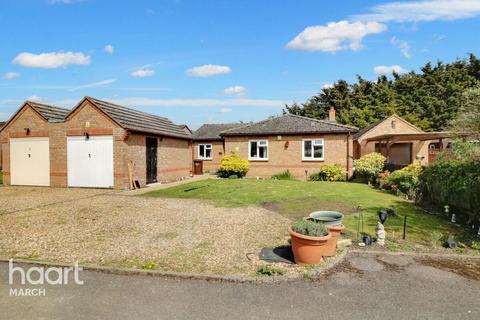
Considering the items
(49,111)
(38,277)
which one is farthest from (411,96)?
(38,277)

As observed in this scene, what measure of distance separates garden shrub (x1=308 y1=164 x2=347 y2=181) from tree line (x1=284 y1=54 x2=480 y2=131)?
2386 cm

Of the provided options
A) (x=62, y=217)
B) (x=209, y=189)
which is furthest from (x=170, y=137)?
(x=62, y=217)

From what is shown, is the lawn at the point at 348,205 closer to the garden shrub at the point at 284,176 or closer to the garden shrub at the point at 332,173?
the garden shrub at the point at 332,173

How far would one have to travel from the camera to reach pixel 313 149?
917 inches

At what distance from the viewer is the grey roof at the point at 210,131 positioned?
3018 cm

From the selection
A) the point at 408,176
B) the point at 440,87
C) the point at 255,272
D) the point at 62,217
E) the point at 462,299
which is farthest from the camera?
the point at 440,87

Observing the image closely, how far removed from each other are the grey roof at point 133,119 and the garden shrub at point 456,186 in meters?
14.4

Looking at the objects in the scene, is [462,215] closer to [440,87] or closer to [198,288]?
[198,288]

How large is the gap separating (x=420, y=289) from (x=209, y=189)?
513 inches

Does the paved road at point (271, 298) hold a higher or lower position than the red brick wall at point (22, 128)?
lower

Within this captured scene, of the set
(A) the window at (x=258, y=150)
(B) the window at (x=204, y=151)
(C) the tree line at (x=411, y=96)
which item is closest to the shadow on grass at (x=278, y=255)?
(A) the window at (x=258, y=150)

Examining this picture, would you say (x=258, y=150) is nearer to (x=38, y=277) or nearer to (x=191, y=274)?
(x=191, y=274)

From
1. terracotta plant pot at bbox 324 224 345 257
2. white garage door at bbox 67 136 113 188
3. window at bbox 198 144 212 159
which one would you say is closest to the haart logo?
terracotta plant pot at bbox 324 224 345 257

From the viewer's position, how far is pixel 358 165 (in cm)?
2084
